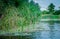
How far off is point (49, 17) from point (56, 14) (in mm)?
3329

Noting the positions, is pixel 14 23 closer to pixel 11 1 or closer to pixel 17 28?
pixel 17 28

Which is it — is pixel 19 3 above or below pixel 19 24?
above

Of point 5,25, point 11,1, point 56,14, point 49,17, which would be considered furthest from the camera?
point 49,17

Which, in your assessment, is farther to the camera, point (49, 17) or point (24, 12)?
point (49, 17)

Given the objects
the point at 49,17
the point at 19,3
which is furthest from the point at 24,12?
the point at 49,17

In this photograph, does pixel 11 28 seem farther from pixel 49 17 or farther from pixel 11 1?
pixel 49 17

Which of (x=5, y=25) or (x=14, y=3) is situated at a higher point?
(x=14, y=3)

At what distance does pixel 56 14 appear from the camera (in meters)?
44.4

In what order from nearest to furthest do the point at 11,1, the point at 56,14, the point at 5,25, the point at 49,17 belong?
the point at 5,25
the point at 11,1
the point at 56,14
the point at 49,17

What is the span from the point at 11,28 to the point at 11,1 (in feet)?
8.88

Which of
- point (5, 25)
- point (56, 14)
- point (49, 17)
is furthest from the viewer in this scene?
point (49, 17)

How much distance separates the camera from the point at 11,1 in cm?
2252

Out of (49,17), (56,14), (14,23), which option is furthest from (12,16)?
(49,17)

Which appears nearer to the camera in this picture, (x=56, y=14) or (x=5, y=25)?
(x=5, y=25)
